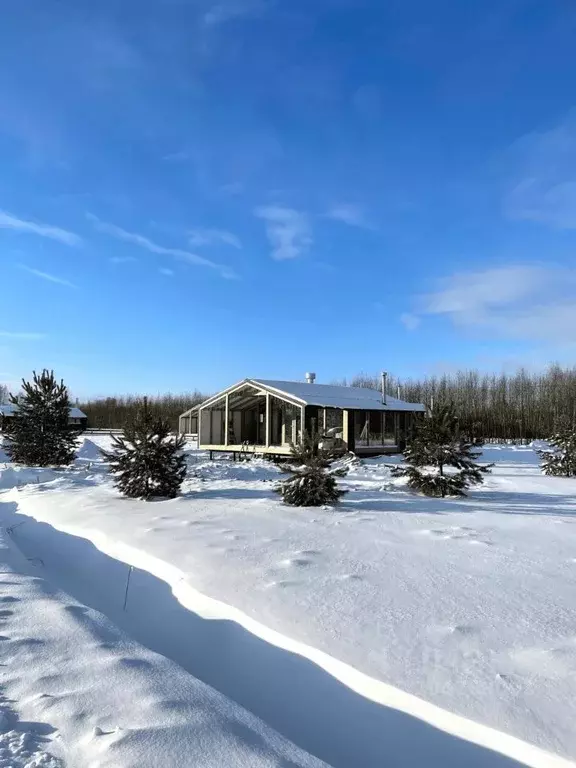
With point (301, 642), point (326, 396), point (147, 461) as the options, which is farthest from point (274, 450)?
point (301, 642)

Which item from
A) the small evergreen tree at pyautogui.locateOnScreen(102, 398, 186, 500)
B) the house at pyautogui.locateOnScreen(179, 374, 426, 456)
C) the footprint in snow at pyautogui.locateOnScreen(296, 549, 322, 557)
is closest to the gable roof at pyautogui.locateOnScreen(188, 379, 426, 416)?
the house at pyautogui.locateOnScreen(179, 374, 426, 456)

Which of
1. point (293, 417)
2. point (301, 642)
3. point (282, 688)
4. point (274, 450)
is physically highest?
point (293, 417)

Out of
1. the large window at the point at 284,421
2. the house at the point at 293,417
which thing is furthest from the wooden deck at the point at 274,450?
the large window at the point at 284,421

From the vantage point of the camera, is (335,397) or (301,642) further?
(335,397)

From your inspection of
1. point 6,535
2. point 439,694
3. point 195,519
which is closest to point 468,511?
point 195,519

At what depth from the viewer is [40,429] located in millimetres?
18266

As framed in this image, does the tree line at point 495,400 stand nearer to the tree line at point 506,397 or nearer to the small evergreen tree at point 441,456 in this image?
the tree line at point 506,397

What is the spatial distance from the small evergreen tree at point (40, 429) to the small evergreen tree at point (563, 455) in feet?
49.7

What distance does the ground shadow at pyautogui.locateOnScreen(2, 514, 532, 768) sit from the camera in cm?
318

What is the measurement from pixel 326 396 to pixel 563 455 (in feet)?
34.6

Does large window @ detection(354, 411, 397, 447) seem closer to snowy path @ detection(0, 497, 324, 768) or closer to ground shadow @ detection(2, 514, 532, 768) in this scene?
ground shadow @ detection(2, 514, 532, 768)

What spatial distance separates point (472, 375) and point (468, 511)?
54732mm

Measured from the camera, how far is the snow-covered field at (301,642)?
2.98m

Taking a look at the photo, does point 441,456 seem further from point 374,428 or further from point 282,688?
point 374,428
